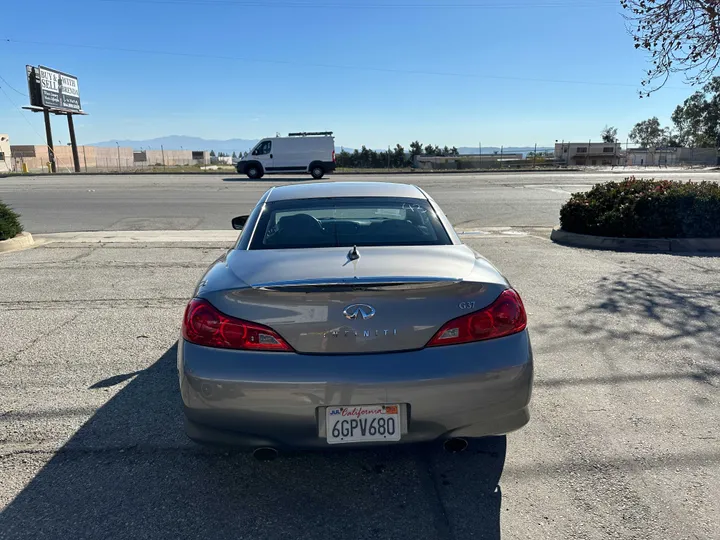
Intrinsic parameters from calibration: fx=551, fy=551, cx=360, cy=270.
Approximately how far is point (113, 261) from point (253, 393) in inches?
269

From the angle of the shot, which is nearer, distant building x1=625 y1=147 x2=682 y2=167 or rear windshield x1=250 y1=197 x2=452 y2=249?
rear windshield x1=250 y1=197 x2=452 y2=249

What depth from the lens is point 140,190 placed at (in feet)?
69.9

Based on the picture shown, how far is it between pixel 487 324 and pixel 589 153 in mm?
53632

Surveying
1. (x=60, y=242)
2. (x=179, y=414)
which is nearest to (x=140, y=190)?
(x=60, y=242)

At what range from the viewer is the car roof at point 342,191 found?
4.15 metres

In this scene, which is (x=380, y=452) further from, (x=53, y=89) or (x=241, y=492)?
(x=53, y=89)

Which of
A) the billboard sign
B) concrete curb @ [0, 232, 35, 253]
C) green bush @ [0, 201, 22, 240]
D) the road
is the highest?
the billboard sign

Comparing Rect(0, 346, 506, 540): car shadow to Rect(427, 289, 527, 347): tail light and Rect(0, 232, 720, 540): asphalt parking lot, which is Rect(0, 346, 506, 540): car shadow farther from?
Rect(427, 289, 527, 347): tail light

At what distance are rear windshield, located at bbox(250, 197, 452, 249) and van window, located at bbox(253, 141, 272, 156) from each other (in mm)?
26163

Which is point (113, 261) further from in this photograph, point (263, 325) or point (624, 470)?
point (624, 470)

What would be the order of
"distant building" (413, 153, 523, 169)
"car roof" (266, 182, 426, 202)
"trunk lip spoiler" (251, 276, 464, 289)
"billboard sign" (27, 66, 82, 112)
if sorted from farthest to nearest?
1. "distant building" (413, 153, 523, 169)
2. "billboard sign" (27, 66, 82, 112)
3. "car roof" (266, 182, 426, 202)
4. "trunk lip spoiler" (251, 276, 464, 289)

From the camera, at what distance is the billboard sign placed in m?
40.2

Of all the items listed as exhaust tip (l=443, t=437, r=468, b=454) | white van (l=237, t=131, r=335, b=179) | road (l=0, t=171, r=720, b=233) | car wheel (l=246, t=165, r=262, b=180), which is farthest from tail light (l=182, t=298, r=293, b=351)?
car wheel (l=246, t=165, r=262, b=180)

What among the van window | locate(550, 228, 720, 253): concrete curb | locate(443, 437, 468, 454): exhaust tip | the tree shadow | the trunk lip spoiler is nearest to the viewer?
the trunk lip spoiler
